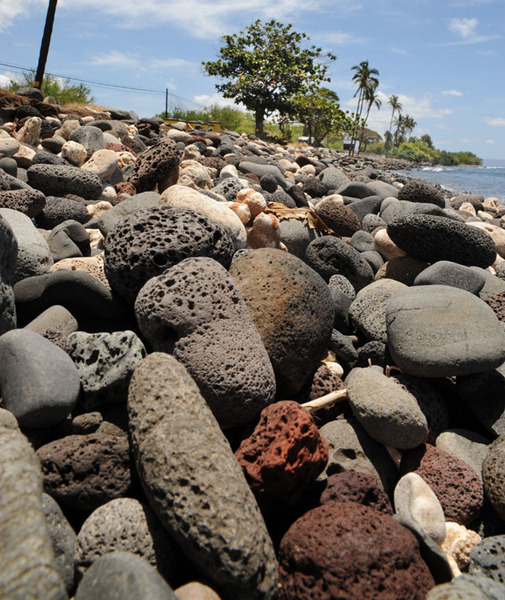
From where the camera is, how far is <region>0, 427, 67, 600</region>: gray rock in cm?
168

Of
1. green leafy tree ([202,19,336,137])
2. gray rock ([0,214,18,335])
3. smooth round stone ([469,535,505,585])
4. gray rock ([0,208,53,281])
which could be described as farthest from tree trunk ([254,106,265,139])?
smooth round stone ([469,535,505,585])

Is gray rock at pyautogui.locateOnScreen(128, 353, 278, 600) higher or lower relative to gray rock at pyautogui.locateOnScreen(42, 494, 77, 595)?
higher

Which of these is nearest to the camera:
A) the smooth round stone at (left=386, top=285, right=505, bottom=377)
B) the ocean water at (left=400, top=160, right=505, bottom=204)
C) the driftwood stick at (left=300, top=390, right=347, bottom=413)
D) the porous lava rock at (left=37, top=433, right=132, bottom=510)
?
the porous lava rock at (left=37, top=433, right=132, bottom=510)

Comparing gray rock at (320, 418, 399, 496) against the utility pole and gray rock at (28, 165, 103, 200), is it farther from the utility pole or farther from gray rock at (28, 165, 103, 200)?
the utility pole

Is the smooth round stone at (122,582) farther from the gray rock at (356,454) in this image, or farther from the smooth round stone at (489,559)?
the smooth round stone at (489,559)

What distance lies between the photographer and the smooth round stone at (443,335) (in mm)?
3344

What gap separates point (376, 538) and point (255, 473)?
24.1 inches

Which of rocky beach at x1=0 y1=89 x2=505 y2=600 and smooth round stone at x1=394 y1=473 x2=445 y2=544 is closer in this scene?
rocky beach at x1=0 y1=89 x2=505 y2=600

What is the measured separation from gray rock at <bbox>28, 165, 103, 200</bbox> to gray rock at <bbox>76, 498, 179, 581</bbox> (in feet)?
15.7

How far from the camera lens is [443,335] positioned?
135 inches

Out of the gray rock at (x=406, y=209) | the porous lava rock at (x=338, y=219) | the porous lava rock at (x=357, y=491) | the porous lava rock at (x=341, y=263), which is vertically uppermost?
the gray rock at (x=406, y=209)

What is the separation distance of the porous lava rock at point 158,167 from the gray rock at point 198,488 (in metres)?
4.00

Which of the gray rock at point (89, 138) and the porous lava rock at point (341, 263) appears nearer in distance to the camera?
the porous lava rock at point (341, 263)

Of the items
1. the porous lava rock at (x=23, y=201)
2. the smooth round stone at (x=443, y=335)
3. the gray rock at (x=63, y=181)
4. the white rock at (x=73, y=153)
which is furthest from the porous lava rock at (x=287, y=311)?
the white rock at (x=73, y=153)
